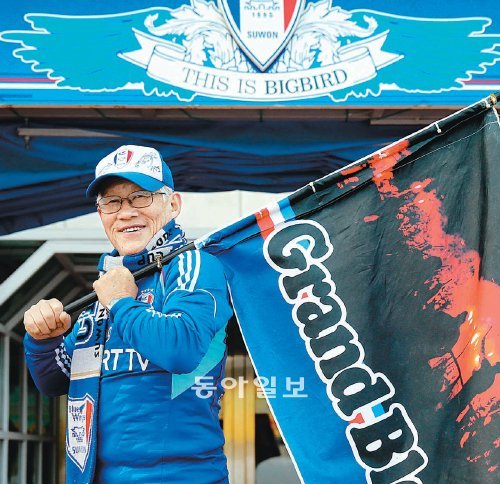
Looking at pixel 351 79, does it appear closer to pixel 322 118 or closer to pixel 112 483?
pixel 322 118

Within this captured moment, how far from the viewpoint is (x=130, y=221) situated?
218 cm

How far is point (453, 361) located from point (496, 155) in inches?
20.9

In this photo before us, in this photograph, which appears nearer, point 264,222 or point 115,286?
point 115,286

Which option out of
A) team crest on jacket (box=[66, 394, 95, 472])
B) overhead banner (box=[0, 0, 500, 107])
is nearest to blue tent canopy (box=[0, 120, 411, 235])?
overhead banner (box=[0, 0, 500, 107])

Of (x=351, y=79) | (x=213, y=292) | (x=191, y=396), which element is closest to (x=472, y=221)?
(x=213, y=292)

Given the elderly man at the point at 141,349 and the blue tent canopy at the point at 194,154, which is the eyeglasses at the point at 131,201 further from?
the blue tent canopy at the point at 194,154

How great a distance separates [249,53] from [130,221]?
2.00 metres

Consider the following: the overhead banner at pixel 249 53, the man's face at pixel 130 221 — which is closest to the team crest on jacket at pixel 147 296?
the man's face at pixel 130 221

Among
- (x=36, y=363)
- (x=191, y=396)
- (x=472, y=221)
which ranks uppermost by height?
(x=472, y=221)

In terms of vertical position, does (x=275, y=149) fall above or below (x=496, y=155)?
above

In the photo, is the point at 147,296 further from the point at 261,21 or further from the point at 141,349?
the point at 261,21

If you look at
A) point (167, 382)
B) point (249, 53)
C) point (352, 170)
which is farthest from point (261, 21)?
point (167, 382)

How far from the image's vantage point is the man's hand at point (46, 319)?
Answer: 2.14 meters

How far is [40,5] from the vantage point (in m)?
4.02
